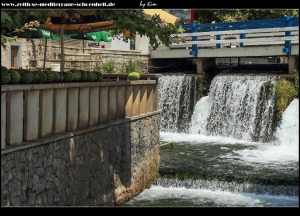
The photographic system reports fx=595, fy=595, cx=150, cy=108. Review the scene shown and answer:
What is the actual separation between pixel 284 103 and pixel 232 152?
12.0 feet

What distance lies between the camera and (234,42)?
24.5 m

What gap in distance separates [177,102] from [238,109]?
3296 mm

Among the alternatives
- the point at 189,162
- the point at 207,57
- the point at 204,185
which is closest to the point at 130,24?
the point at 204,185

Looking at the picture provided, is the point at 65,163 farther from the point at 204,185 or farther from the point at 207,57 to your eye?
the point at 207,57

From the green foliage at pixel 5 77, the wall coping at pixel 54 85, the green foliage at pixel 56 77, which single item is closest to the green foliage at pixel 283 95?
the wall coping at pixel 54 85

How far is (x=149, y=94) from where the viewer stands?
549 inches

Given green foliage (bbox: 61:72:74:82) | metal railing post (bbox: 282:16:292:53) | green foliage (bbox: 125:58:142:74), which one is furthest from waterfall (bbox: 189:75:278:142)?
green foliage (bbox: 61:72:74:82)

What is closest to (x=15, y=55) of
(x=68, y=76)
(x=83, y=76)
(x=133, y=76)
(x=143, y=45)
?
(x=143, y=45)

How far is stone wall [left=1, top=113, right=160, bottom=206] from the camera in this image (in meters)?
8.38

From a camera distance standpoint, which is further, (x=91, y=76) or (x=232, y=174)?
(x=232, y=174)

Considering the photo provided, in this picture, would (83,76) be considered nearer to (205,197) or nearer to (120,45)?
(205,197)

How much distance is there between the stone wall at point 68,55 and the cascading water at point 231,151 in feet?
9.34

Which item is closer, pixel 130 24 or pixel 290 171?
pixel 130 24

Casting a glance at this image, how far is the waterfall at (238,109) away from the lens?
71.2ft
